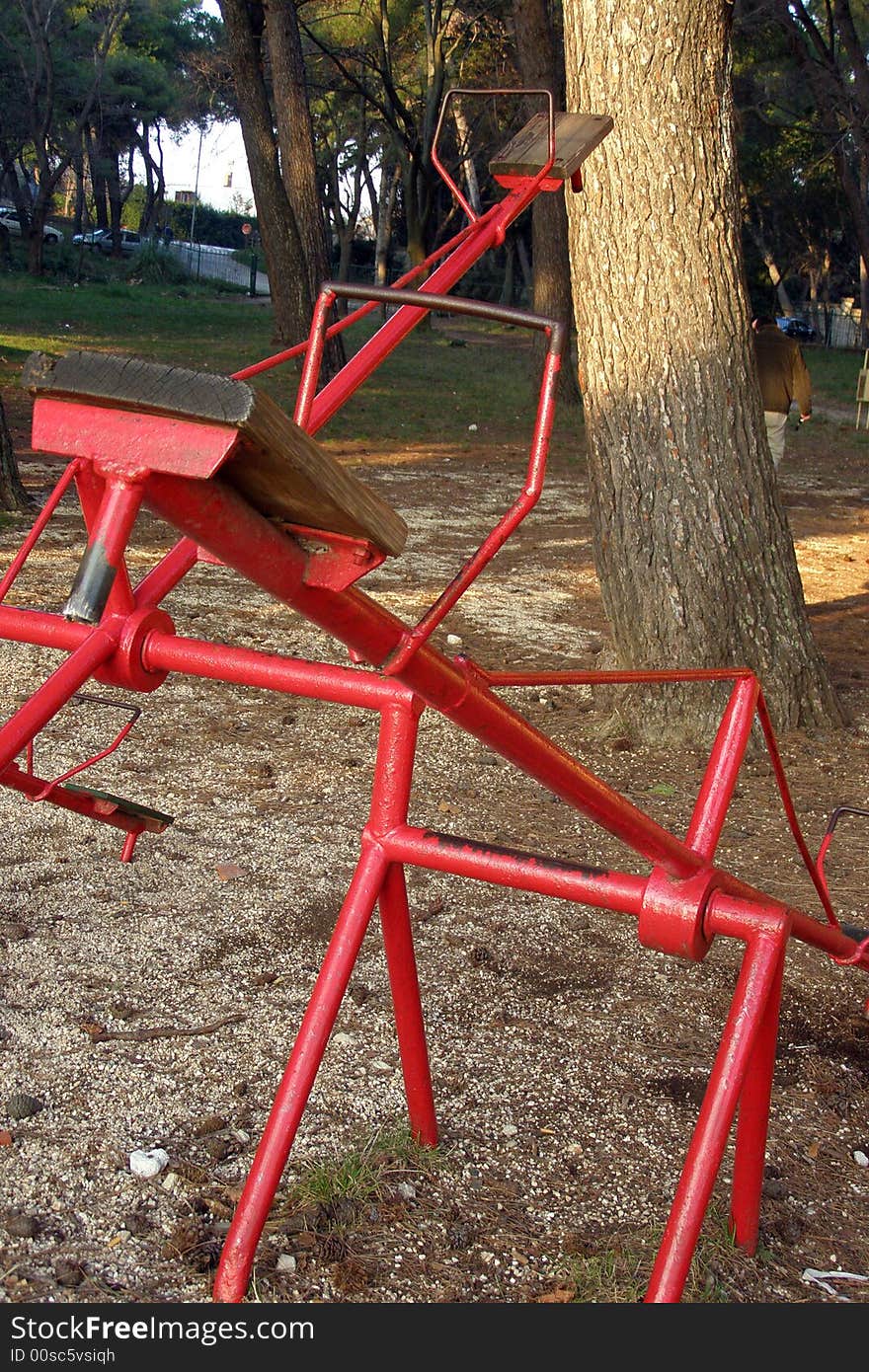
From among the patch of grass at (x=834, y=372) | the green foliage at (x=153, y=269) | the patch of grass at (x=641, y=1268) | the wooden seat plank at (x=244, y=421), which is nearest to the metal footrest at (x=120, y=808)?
the patch of grass at (x=641, y=1268)

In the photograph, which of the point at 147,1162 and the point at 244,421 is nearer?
the point at 244,421

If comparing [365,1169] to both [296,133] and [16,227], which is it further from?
[16,227]

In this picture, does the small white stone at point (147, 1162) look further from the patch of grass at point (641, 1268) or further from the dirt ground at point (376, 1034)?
the patch of grass at point (641, 1268)

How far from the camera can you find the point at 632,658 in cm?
529

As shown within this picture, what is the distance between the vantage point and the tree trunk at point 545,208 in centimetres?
1370

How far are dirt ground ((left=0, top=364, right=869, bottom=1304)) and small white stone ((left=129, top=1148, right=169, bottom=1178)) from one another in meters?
0.02

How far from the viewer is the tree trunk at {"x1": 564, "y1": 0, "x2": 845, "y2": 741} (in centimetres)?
495

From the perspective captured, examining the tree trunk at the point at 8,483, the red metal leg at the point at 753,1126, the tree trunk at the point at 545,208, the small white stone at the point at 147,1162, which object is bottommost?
the small white stone at the point at 147,1162

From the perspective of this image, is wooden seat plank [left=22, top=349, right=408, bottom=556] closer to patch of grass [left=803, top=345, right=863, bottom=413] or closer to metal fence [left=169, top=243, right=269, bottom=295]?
patch of grass [left=803, top=345, right=863, bottom=413]

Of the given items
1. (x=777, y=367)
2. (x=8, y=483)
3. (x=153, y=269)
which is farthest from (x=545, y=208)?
(x=153, y=269)

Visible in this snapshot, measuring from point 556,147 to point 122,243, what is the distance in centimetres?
4767

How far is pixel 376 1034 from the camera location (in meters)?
3.19

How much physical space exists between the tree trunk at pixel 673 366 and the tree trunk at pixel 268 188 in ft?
36.3
